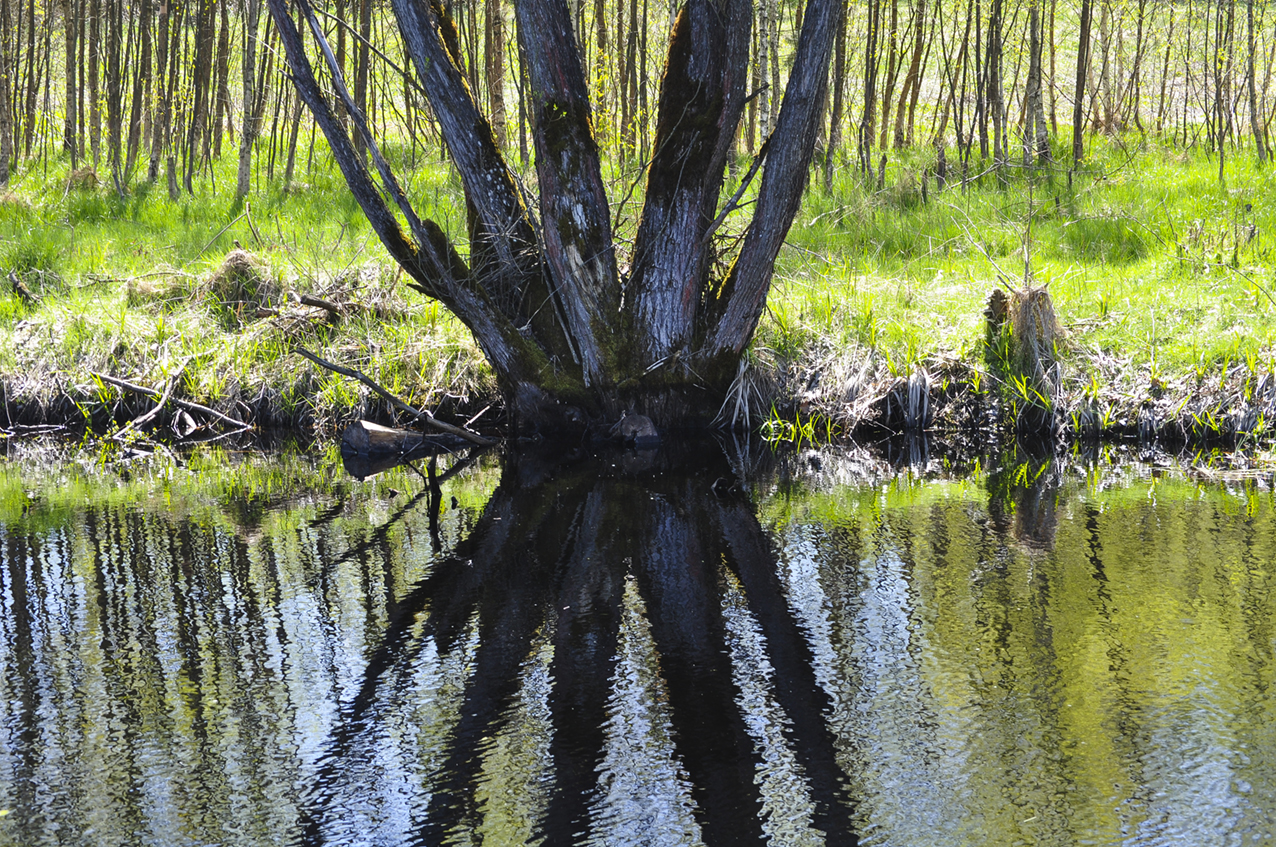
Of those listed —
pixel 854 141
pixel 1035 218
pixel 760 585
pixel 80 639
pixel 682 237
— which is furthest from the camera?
pixel 854 141

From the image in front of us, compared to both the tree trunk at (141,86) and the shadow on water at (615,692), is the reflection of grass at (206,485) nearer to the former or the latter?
the shadow on water at (615,692)

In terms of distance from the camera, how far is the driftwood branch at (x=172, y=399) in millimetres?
8820

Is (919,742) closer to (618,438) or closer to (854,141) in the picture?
(618,438)

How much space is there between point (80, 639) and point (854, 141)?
1491 centimetres

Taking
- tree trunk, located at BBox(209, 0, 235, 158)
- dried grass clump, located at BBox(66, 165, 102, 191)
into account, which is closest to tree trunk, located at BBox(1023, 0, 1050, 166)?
tree trunk, located at BBox(209, 0, 235, 158)

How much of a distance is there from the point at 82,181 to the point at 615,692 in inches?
530

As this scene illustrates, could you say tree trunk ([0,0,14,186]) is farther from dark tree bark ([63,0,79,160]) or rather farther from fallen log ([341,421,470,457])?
fallen log ([341,421,470,457])

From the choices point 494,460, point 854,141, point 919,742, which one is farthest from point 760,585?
point 854,141

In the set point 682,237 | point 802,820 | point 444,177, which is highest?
point 444,177

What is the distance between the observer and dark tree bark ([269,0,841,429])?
7141 mm

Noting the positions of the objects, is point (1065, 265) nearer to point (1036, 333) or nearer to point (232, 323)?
point (1036, 333)

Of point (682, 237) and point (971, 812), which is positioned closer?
point (971, 812)

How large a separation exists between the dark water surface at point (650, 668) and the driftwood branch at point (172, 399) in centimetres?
256

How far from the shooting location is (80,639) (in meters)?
4.19
